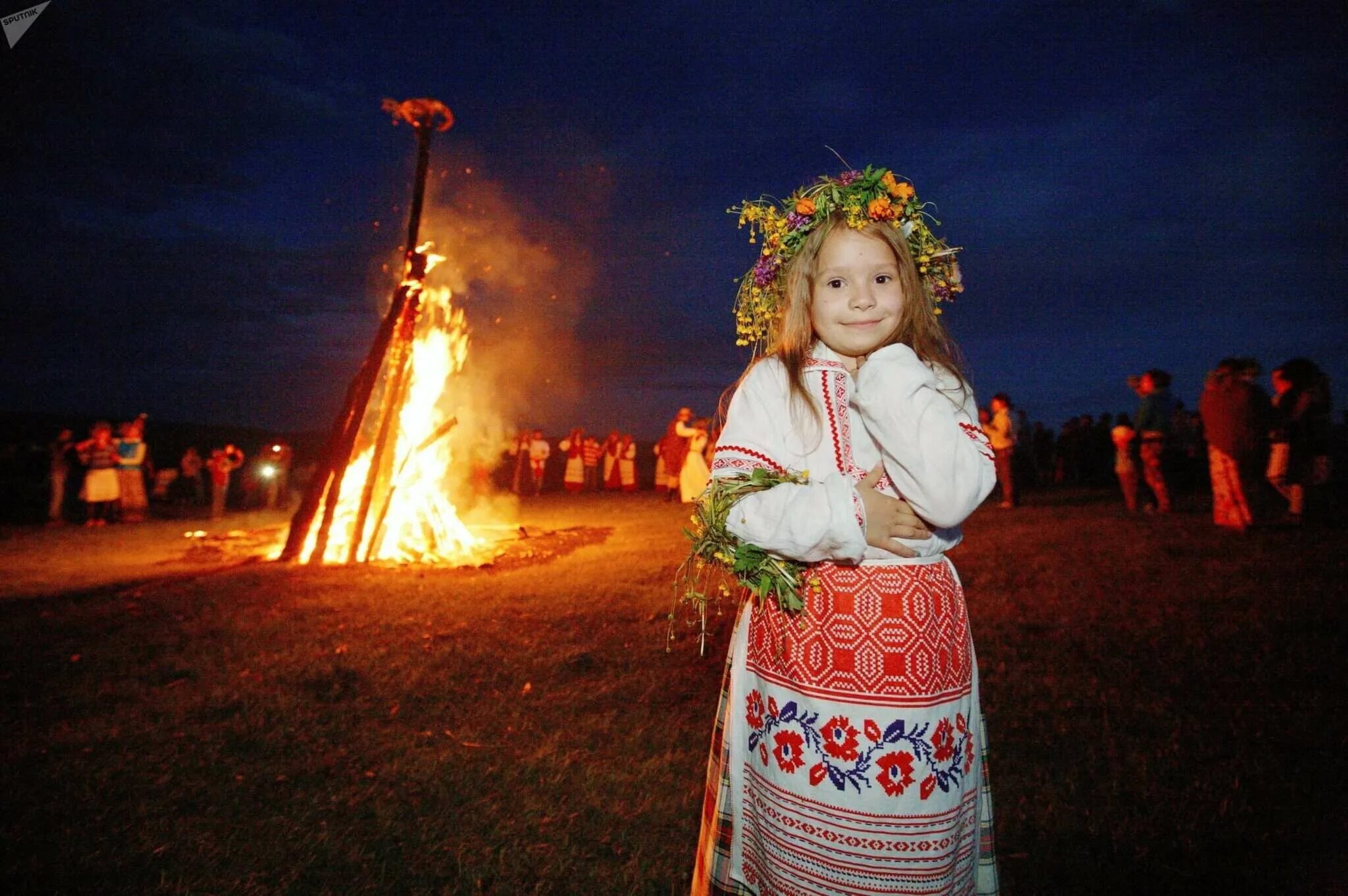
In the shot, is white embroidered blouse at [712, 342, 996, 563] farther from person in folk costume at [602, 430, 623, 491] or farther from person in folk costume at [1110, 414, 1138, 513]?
person in folk costume at [602, 430, 623, 491]

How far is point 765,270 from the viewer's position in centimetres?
237

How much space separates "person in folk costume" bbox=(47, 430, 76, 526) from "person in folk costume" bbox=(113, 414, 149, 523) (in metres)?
0.98

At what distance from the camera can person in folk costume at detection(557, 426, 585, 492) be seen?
79.4 ft

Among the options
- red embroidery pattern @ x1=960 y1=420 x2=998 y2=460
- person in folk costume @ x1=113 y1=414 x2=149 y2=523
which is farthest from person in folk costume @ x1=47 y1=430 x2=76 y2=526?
red embroidery pattern @ x1=960 y1=420 x2=998 y2=460

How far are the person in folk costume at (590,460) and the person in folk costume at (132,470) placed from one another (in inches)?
488

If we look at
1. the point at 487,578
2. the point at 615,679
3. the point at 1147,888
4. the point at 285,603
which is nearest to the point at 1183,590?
the point at 1147,888

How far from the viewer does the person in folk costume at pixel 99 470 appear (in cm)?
1570

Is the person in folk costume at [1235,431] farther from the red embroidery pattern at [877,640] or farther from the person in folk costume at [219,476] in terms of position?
the person in folk costume at [219,476]

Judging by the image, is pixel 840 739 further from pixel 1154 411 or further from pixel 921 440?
pixel 1154 411

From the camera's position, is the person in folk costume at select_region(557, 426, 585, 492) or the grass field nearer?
the grass field

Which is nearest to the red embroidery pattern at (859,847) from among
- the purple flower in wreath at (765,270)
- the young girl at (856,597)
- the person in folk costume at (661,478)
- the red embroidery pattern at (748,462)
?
the young girl at (856,597)

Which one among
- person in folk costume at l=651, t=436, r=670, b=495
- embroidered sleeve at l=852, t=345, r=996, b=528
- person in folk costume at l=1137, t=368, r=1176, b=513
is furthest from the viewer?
person in folk costume at l=651, t=436, r=670, b=495

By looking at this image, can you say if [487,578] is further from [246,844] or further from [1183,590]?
[1183,590]

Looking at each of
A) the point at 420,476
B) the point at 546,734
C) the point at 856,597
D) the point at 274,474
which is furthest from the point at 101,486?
the point at 856,597
